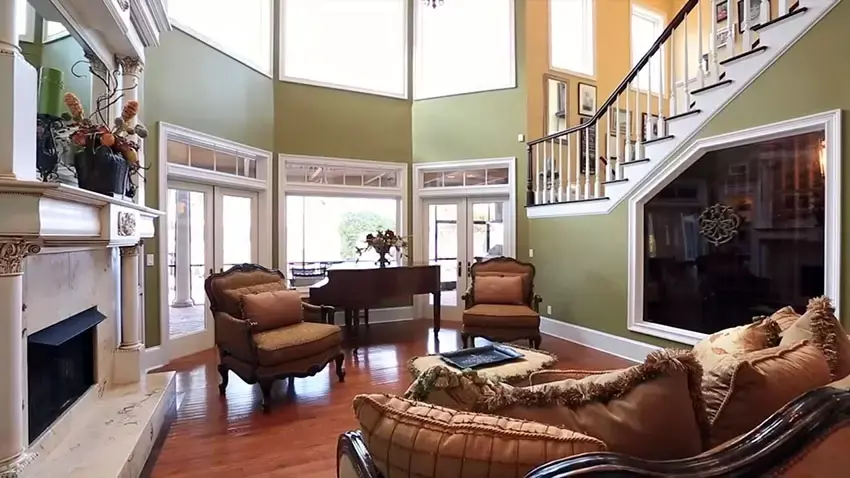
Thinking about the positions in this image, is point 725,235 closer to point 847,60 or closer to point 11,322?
point 847,60

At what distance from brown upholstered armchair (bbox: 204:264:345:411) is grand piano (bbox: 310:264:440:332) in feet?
2.65

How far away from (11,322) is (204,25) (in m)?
4.37

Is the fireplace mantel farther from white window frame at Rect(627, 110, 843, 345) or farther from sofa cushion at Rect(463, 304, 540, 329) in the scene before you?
white window frame at Rect(627, 110, 843, 345)

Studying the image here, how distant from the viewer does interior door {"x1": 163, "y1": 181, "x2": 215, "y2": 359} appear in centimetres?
508

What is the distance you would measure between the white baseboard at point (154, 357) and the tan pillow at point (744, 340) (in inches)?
181

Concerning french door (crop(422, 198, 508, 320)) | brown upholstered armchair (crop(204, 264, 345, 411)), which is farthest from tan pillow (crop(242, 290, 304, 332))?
french door (crop(422, 198, 508, 320))

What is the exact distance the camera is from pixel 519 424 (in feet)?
3.41

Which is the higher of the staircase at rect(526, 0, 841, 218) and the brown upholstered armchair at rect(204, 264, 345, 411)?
the staircase at rect(526, 0, 841, 218)

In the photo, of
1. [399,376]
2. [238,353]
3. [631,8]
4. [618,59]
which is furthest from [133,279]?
[631,8]

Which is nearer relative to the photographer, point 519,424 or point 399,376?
point 519,424

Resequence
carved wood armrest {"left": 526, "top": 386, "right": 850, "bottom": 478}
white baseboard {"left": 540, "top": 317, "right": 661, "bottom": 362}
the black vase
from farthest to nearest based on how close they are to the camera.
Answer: white baseboard {"left": 540, "top": 317, "right": 661, "bottom": 362} < the black vase < carved wood armrest {"left": 526, "top": 386, "right": 850, "bottom": 478}

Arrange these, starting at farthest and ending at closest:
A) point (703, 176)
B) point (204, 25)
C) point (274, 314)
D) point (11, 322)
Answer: point (204, 25) → point (703, 176) → point (274, 314) → point (11, 322)

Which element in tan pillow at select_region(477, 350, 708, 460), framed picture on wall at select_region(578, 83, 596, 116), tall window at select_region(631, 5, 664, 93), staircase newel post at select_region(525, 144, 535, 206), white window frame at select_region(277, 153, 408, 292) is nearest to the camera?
tan pillow at select_region(477, 350, 708, 460)

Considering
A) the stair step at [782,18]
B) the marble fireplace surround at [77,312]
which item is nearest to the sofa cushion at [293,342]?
the marble fireplace surround at [77,312]
